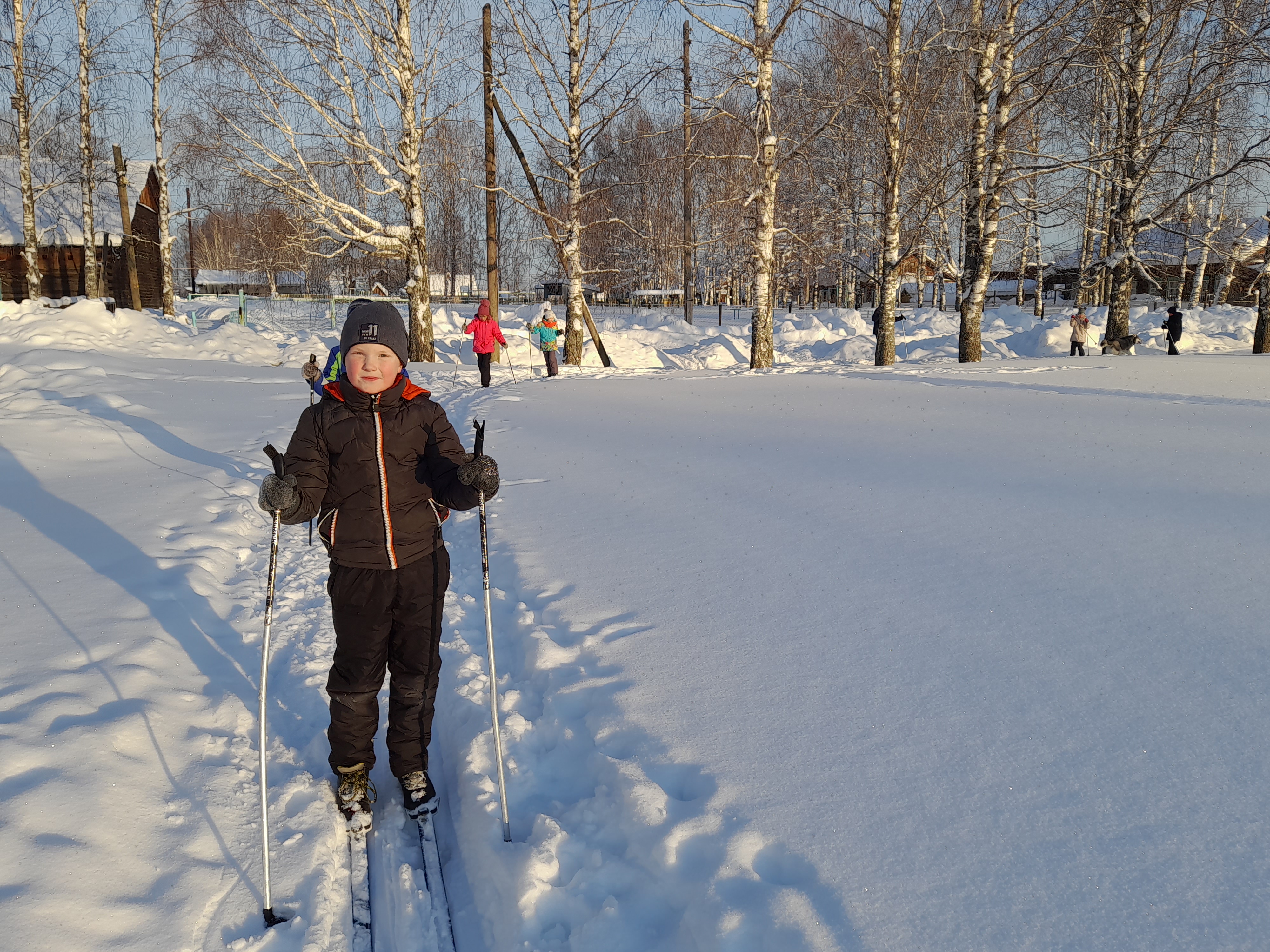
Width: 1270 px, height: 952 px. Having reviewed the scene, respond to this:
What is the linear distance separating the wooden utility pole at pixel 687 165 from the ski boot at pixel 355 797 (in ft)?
39.1

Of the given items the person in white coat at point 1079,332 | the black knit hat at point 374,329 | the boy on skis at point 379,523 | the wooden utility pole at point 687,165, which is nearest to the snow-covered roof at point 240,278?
the wooden utility pole at point 687,165

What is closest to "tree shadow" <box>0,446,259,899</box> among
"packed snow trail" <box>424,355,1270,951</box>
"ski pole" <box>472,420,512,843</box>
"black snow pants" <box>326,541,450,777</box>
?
"black snow pants" <box>326,541,450,777</box>

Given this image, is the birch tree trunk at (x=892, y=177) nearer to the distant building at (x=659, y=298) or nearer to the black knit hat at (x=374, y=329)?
the black knit hat at (x=374, y=329)

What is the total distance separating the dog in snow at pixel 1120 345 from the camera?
18391mm

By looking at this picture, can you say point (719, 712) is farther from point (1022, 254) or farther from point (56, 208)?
point (1022, 254)

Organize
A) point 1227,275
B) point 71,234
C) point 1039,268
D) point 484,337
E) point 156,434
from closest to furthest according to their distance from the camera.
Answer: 1. point 156,434
2. point 484,337
3. point 1227,275
4. point 71,234
5. point 1039,268

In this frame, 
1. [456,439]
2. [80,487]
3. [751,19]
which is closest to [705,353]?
[751,19]

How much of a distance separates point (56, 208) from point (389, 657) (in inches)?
1412

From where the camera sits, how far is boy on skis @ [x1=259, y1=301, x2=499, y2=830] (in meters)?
2.63

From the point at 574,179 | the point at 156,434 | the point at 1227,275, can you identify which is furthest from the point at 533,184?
the point at 1227,275

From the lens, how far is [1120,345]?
18438 millimetres

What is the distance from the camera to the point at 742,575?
431 cm

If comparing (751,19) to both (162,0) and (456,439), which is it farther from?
(162,0)

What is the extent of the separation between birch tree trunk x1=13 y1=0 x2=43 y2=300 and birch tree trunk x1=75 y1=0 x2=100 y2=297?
4.16 ft
